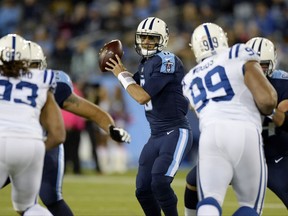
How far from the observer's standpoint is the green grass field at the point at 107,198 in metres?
7.47

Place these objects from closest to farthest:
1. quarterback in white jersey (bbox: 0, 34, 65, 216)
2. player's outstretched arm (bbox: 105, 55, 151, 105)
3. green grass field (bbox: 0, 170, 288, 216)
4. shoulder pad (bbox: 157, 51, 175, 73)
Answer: quarterback in white jersey (bbox: 0, 34, 65, 216) < player's outstretched arm (bbox: 105, 55, 151, 105) < shoulder pad (bbox: 157, 51, 175, 73) < green grass field (bbox: 0, 170, 288, 216)

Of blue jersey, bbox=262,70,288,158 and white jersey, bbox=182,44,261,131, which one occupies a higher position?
white jersey, bbox=182,44,261,131

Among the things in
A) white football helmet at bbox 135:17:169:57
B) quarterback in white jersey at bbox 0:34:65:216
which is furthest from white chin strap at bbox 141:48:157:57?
quarterback in white jersey at bbox 0:34:65:216

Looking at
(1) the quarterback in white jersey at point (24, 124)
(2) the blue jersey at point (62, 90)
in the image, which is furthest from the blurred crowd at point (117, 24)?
(1) the quarterback in white jersey at point (24, 124)

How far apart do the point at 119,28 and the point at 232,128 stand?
9592mm

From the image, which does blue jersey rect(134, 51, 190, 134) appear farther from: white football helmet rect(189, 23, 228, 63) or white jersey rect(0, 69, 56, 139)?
white jersey rect(0, 69, 56, 139)

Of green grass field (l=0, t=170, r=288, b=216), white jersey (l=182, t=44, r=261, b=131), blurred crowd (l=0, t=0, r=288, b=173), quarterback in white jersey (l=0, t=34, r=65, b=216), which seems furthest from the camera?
blurred crowd (l=0, t=0, r=288, b=173)

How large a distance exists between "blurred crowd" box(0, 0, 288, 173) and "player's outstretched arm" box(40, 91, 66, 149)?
8.19m

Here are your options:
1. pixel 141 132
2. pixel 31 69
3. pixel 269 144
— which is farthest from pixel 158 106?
pixel 141 132

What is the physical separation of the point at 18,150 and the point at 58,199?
36.7 inches

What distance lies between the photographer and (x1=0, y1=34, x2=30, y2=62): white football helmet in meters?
4.69

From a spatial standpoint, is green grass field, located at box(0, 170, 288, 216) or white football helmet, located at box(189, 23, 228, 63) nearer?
white football helmet, located at box(189, 23, 228, 63)

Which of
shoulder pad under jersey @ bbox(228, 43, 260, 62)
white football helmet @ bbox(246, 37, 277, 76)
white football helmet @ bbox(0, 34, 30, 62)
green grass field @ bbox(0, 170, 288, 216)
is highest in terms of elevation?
shoulder pad under jersey @ bbox(228, 43, 260, 62)

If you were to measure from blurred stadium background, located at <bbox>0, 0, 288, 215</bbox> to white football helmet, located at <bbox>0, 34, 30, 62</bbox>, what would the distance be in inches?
306
